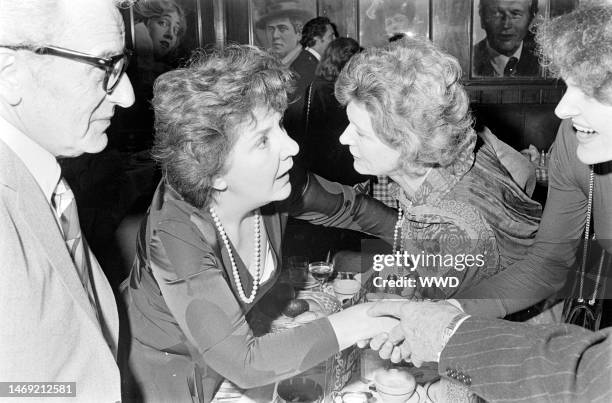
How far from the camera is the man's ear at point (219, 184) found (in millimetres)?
1102

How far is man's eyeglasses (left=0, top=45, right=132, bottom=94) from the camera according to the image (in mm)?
805

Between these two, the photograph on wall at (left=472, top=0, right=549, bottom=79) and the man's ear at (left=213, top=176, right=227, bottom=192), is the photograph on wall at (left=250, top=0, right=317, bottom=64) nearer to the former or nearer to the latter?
the photograph on wall at (left=472, top=0, right=549, bottom=79)

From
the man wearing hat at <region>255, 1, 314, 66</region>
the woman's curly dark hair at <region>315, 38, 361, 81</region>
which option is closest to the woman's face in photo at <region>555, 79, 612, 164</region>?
the woman's curly dark hair at <region>315, 38, 361, 81</region>

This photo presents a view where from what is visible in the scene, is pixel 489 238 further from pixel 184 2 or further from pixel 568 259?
pixel 184 2

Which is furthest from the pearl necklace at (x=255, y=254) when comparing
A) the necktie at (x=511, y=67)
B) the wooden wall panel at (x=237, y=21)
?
the necktie at (x=511, y=67)

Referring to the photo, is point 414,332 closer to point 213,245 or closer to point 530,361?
point 530,361

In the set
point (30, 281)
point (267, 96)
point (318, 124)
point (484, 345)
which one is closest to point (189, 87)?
point (267, 96)

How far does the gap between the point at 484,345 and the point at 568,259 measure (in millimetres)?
562

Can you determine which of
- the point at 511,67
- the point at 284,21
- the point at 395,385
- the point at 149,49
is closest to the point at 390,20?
the point at 284,21

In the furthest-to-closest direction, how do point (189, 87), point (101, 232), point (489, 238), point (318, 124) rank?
point (318, 124), point (101, 232), point (489, 238), point (189, 87)

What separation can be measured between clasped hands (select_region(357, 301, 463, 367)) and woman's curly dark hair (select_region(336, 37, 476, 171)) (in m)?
0.48

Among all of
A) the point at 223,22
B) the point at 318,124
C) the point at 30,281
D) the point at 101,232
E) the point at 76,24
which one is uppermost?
the point at 223,22

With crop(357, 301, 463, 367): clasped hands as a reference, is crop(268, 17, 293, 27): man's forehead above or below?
above

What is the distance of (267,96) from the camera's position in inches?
42.3
